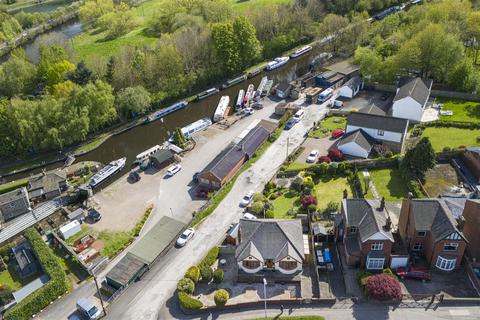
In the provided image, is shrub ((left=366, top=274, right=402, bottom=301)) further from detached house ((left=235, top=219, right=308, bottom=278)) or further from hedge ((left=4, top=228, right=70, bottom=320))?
hedge ((left=4, top=228, right=70, bottom=320))

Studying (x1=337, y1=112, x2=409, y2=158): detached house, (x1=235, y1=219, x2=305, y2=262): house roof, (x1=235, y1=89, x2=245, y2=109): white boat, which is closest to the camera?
(x1=235, y1=219, x2=305, y2=262): house roof

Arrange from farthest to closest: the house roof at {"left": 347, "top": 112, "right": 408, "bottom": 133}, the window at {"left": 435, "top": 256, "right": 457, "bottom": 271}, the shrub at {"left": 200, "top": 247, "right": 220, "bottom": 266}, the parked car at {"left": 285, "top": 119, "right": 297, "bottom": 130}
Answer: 1. the parked car at {"left": 285, "top": 119, "right": 297, "bottom": 130}
2. the house roof at {"left": 347, "top": 112, "right": 408, "bottom": 133}
3. the shrub at {"left": 200, "top": 247, "right": 220, "bottom": 266}
4. the window at {"left": 435, "top": 256, "right": 457, "bottom": 271}

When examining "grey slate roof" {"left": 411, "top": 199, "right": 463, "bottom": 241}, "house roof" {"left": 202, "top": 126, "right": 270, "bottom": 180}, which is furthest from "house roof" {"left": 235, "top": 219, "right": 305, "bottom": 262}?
"house roof" {"left": 202, "top": 126, "right": 270, "bottom": 180}

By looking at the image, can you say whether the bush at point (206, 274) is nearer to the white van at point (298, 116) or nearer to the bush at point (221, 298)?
the bush at point (221, 298)

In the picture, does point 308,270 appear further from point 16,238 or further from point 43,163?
point 43,163

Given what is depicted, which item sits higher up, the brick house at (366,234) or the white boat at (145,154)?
the brick house at (366,234)

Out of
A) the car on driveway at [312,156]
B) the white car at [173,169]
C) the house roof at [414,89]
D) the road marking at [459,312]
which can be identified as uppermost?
the house roof at [414,89]

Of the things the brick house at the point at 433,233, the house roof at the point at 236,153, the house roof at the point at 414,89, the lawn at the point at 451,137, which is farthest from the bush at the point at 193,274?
the house roof at the point at 414,89
